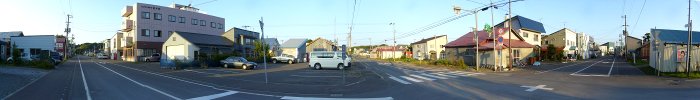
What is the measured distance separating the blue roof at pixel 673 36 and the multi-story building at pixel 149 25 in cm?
4287

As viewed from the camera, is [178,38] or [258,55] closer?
[178,38]

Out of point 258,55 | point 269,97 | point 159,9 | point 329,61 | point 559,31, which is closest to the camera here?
point 269,97

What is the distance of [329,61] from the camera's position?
95.7 feet

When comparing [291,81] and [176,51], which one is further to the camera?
[176,51]

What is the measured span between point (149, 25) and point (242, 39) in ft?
36.9

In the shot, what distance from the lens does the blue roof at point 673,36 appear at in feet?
91.9

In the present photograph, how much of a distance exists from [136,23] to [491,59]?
1522 inches

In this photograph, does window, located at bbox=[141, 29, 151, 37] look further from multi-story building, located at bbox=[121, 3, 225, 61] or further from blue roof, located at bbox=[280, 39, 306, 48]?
blue roof, located at bbox=[280, 39, 306, 48]

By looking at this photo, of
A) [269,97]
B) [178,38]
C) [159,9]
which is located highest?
[159,9]

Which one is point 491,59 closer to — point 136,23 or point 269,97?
point 269,97

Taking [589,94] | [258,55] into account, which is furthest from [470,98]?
[258,55]

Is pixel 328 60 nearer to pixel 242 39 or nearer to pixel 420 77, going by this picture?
pixel 420 77

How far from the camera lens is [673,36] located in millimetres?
28969

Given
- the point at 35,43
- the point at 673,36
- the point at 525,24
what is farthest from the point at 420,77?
the point at 35,43
